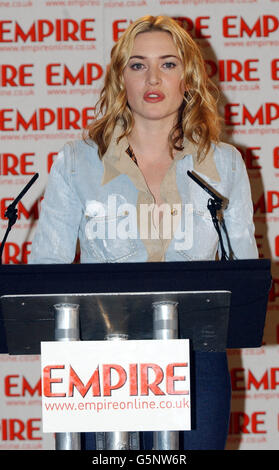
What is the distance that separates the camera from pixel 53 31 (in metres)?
3.68

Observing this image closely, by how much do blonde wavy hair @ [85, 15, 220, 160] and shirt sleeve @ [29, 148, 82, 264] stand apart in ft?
0.53

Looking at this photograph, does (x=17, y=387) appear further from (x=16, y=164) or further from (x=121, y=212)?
(x=121, y=212)

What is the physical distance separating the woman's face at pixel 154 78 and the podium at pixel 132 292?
940mm

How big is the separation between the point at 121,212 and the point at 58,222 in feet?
0.62

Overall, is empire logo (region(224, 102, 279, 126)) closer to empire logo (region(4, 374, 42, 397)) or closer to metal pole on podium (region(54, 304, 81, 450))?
empire logo (region(4, 374, 42, 397))

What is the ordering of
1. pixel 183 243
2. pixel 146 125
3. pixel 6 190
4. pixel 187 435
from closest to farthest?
pixel 187 435 < pixel 183 243 < pixel 146 125 < pixel 6 190

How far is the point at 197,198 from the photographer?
2340 mm

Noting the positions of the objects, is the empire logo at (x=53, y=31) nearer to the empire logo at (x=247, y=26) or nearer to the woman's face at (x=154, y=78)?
the empire logo at (x=247, y=26)

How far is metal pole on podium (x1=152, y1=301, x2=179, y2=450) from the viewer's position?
1.56m

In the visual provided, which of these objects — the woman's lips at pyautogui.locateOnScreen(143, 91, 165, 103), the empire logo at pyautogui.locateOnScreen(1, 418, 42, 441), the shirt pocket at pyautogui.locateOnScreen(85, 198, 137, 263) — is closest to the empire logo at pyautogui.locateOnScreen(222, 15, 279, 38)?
the woman's lips at pyautogui.locateOnScreen(143, 91, 165, 103)

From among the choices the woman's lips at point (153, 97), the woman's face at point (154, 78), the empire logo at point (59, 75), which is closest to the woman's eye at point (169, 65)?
the woman's face at point (154, 78)

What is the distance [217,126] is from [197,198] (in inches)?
11.8

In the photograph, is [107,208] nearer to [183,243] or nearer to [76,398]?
[183,243]

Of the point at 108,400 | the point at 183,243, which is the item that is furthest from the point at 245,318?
the point at 183,243
